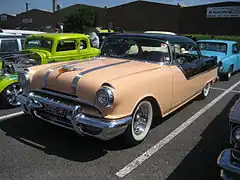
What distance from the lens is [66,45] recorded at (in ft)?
23.4

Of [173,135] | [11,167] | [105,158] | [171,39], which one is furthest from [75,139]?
[171,39]

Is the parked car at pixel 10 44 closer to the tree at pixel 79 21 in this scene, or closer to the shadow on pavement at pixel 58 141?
the shadow on pavement at pixel 58 141

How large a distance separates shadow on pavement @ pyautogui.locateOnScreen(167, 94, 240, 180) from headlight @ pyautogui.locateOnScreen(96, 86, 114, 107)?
3.63ft

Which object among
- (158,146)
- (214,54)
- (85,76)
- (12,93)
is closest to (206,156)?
(158,146)

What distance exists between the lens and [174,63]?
454 cm

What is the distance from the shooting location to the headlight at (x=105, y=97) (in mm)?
3172

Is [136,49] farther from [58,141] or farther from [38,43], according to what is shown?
[38,43]

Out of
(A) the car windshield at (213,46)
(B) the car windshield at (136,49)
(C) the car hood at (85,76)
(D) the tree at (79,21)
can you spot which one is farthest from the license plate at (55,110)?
(D) the tree at (79,21)

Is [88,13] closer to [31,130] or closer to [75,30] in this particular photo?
[75,30]

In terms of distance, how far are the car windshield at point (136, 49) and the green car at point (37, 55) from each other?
994 millimetres

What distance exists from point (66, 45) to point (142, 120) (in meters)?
4.01

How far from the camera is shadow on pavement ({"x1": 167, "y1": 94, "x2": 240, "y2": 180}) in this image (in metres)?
3.10

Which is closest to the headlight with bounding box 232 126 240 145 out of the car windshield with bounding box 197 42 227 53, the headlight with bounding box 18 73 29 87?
the headlight with bounding box 18 73 29 87

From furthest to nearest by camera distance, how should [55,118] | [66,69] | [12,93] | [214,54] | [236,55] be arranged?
[236,55] → [214,54] → [12,93] → [66,69] → [55,118]
